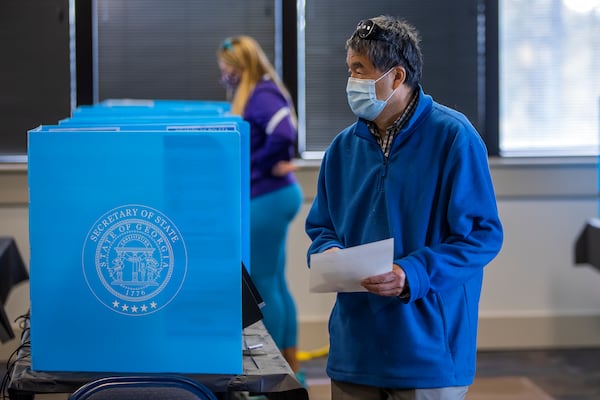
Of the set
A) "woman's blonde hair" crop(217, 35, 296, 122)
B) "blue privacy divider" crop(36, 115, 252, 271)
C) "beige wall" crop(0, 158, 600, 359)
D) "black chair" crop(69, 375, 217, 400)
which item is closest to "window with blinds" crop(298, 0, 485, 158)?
"beige wall" crop(0, 158, 600, 359)

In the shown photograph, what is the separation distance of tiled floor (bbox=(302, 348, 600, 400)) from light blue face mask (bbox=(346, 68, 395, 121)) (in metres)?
2.44

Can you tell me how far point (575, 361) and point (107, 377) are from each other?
3508 millimetres

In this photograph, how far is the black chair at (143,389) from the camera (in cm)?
194

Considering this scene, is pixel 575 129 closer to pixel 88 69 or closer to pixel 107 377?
pixel 88 69

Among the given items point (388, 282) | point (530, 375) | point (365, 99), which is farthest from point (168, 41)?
point (388, 282)

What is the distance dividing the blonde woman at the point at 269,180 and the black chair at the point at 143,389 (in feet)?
7.39

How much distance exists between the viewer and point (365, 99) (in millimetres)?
2086

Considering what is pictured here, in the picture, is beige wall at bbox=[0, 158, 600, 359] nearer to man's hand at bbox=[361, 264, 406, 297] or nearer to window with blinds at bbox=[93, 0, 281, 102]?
window with blinds at bbox=[93, 0, 281, 102]

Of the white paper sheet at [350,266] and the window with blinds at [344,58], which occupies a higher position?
the window with blinds at [344,58]

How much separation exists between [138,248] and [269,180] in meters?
2.28

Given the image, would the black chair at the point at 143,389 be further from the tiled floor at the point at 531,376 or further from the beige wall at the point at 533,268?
the beige wall at the point at 533,268

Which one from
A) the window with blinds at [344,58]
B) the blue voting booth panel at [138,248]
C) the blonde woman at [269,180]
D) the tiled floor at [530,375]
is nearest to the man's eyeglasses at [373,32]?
the blue voting booth panel at [138,248]

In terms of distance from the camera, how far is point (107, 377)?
205cm

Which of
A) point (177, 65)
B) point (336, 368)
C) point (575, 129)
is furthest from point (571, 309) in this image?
point (336, 368)
